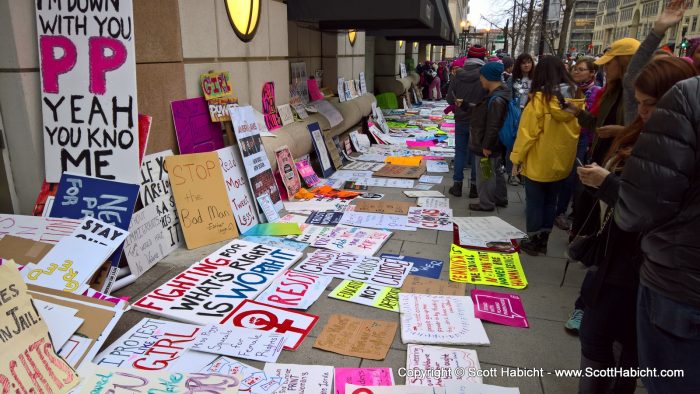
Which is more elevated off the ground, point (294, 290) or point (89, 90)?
point (89, 90)

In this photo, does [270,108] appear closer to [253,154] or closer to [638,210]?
[253,154]

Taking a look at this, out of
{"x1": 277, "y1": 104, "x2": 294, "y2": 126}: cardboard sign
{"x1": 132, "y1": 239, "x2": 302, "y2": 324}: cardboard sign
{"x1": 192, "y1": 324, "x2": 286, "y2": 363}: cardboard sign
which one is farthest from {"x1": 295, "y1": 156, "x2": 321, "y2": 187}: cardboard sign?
{"x1": 192, "y1": 324, "x2": 286, "y2": 363}: cardboard sign

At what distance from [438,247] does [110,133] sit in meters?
3.09

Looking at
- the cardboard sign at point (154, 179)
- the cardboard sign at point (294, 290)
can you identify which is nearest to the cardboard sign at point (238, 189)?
the cardboard sign at point (154, 179)

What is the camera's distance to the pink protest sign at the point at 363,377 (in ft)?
8.75

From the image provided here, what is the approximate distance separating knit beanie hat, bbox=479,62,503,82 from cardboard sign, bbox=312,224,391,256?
86.7 inches

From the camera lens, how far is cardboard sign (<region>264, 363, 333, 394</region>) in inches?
102

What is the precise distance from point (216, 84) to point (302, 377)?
3.41 m

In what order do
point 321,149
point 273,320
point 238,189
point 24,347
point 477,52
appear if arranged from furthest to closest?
point 321,149
point 477,52
point 238,189
point 273,320
point 24,347

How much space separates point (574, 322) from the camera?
3.29 m

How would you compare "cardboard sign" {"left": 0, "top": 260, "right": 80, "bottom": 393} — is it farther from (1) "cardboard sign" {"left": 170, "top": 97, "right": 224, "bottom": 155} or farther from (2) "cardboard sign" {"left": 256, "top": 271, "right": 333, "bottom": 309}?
(1) "cardboard sign" {"left": 170, "top": 97, "right": 224, "bottom": 155}

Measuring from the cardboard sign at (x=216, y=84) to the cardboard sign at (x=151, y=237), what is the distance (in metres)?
1.30

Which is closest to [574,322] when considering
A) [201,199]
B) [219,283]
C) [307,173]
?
[219,283]

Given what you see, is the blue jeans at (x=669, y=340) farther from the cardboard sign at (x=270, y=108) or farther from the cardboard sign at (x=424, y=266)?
the cardboard sign at (x=270, y=108)
